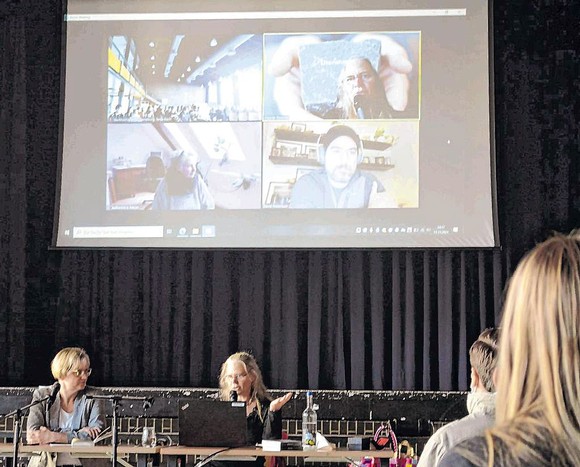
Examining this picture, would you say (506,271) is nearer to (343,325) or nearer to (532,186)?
(532,186)

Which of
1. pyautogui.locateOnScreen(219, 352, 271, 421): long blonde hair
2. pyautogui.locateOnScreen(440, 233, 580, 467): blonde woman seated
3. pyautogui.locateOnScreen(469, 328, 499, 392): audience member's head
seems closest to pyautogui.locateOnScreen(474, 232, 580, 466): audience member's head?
pyautogui.locateOnScreen(440, 233, 580, 467): blonde woman seated

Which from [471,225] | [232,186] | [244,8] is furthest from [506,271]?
[244,8]

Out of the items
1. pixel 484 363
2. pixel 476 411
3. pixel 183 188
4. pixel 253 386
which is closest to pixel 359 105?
pixel 183 188

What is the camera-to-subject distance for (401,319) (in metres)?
6.38

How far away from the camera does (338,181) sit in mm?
6074

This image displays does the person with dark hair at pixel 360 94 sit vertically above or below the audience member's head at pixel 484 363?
above

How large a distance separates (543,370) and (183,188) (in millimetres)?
5270

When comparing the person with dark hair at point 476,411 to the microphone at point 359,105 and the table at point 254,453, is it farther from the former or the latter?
the microphone at point 359,105

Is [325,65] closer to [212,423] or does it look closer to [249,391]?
[249,391]

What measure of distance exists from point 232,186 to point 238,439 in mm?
1974

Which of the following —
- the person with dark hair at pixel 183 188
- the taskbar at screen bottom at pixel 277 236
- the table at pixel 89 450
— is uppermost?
the person with dark hair at pixel 183 188

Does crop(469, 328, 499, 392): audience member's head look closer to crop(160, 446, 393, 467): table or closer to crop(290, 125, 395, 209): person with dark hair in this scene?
crop(160, 446, 393, 467): table

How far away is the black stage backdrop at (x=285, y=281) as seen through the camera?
6375 millimetres

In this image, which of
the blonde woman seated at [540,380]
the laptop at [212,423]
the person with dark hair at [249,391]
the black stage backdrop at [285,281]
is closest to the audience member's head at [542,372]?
the blonde woman seated at [540,380]
